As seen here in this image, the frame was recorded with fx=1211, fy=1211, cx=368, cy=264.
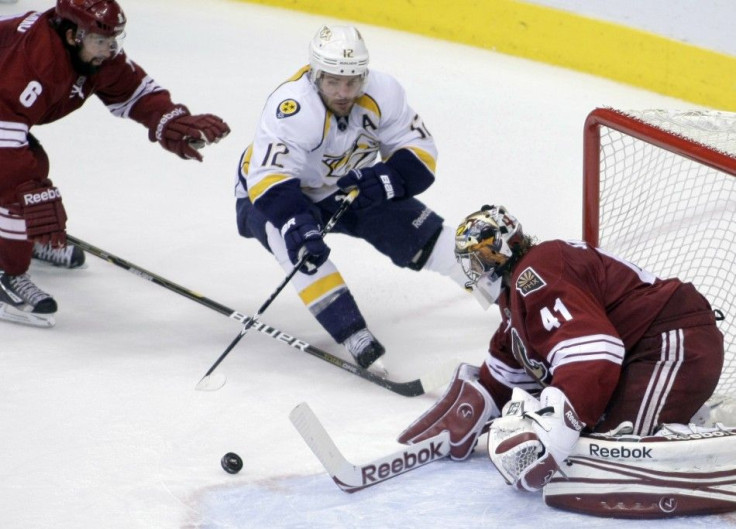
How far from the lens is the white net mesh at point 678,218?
3.11 meters

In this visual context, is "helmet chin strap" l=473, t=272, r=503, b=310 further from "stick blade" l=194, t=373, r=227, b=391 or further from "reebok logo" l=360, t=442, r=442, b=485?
"stick blade" l=194, t=373, r=227, b=391

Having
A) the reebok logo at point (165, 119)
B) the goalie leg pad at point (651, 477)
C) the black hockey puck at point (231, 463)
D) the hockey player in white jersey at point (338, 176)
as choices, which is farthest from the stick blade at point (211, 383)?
the goalie leg pad at point (651, 477)

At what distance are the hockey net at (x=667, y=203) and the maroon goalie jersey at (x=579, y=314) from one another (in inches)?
15.9

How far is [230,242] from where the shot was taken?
435 cm

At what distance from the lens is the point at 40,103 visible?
344 cm

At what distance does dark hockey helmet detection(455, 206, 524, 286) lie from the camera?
8.82ft

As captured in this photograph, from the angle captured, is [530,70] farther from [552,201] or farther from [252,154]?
[252,154]

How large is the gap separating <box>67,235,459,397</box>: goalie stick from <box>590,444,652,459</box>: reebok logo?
66cm

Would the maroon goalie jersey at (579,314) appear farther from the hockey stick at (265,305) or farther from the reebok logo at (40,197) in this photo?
the reebok logo at (40,197)

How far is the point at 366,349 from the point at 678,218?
1021 millimetres

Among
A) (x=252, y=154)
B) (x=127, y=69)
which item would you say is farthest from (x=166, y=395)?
(x=127, y=69)

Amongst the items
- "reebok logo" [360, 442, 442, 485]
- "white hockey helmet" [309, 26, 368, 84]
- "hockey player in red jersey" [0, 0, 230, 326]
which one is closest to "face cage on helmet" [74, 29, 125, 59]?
"hockey player in red jersey" [0, 0, 230, 326]

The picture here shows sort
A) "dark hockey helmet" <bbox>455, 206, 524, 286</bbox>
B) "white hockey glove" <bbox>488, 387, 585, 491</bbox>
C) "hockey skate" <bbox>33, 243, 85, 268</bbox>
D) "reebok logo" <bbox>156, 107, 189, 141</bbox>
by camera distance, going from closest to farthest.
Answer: "white hockey glove" <bbox>488, 387, 585, 491</bbox> → "dark hockey helmet" <bbox>455, 206, 524, 286</bbox> → "reebok logo" <bbox>156, 107, 189, 141</bbox> → "hockey skate" <bbox>33, 243, 85, 268</bbox>

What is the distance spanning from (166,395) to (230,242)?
1234 millimetres
